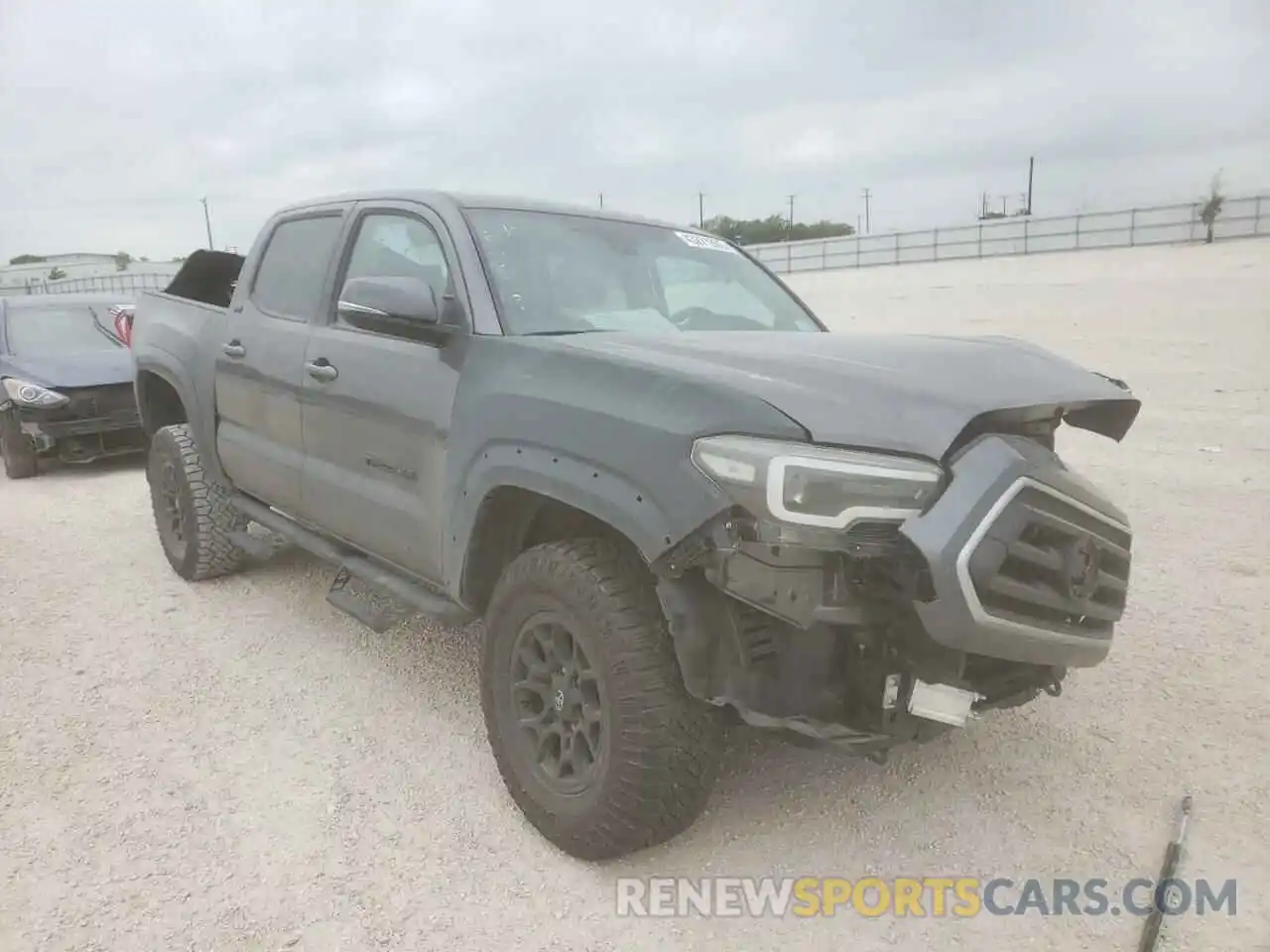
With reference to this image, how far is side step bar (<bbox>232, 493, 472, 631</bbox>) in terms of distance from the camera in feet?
10.9

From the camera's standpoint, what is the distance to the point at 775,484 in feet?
7.07

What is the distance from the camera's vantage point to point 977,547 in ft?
6.98

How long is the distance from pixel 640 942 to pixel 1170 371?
36.6 feet

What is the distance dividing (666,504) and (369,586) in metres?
1.99

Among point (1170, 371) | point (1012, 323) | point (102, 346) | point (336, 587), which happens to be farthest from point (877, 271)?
point (336, 587)

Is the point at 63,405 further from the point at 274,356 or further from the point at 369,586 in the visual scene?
the point at 369,586

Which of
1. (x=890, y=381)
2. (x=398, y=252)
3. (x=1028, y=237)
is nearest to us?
(x=890, y=381)

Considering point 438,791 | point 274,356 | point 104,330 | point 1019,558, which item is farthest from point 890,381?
point 104,330

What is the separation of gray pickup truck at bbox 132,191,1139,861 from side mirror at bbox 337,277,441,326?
0.01 m

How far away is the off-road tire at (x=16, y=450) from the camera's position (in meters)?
8.45

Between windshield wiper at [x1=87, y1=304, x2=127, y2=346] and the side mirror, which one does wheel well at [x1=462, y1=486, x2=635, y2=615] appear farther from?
windshield wiper at [x1=87, y1=304, x2=127, y2=346]

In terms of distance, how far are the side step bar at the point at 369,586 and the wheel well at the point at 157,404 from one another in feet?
5.97

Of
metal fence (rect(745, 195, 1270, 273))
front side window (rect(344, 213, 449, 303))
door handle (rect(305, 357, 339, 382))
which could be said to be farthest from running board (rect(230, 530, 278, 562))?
metal fence (rect(745, 195, 1270, 273))

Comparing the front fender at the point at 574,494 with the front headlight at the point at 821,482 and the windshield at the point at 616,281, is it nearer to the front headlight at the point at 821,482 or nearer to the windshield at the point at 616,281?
the front headlight at the point at 821,482
